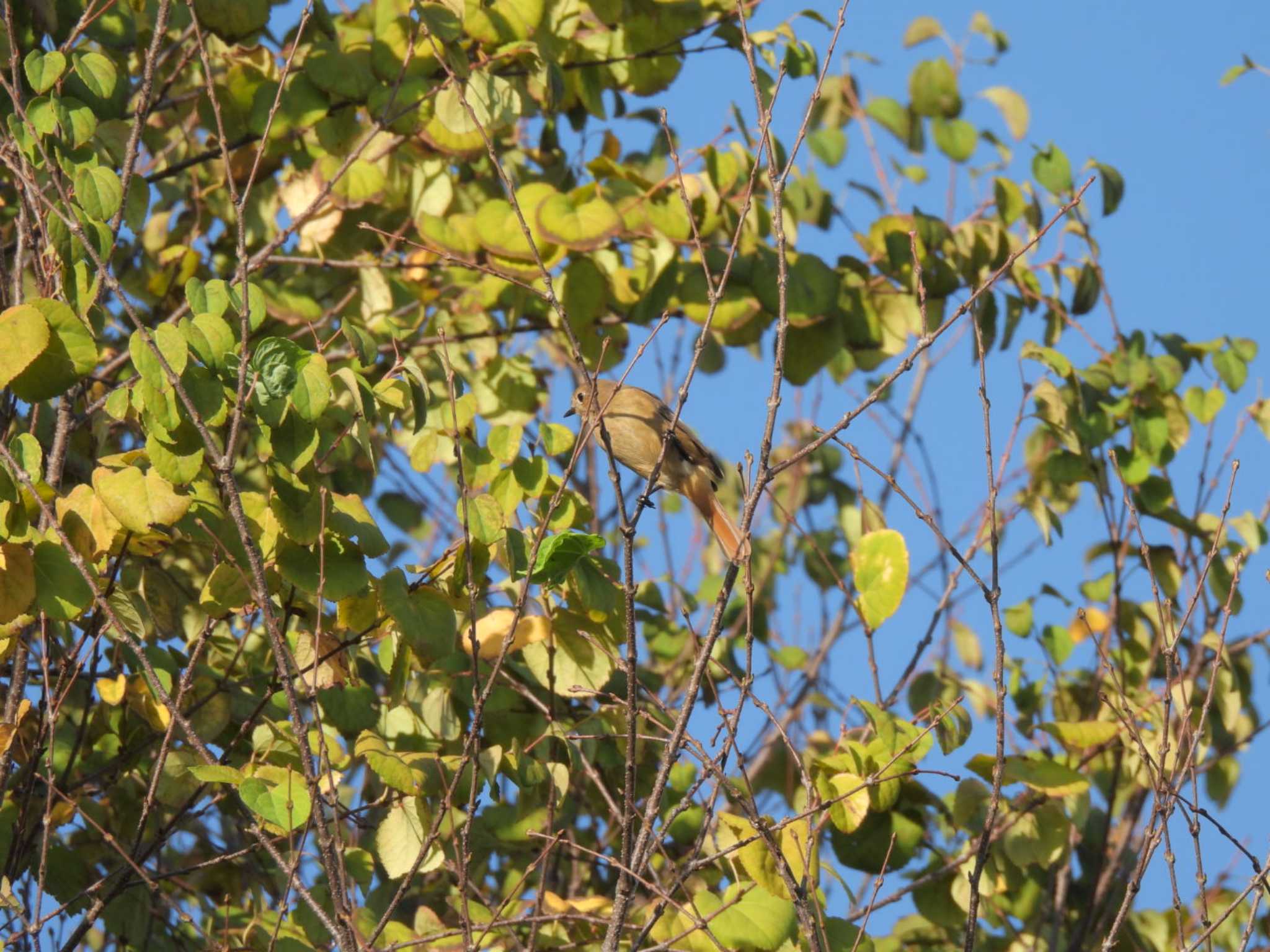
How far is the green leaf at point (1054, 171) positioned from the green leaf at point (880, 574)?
193cm

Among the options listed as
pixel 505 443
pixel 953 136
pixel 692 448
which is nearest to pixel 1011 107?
pixel 953 136

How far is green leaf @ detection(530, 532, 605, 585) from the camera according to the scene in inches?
126

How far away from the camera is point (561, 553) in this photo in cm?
324

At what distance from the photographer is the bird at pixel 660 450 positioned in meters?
5.91

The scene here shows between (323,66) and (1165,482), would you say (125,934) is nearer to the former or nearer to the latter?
(323,66)


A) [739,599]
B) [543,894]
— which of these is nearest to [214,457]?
[543,894]

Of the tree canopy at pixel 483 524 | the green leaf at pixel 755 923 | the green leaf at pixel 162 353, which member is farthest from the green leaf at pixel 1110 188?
the green leaf at pixel 162 353

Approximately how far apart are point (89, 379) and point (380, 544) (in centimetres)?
145

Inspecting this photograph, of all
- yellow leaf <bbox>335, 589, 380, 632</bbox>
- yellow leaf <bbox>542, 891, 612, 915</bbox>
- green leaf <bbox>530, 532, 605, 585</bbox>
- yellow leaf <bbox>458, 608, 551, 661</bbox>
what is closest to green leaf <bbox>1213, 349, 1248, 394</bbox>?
yellow leaf <bbox>458, 608, 551, 661</bbox>

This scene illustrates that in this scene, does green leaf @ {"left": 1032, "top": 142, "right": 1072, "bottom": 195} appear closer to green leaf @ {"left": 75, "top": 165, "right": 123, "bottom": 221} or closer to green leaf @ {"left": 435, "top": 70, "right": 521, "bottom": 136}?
green leaf @ {"left": 435, "top": 70, "right": 521, "bottom": 136}

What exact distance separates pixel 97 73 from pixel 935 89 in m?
3.29

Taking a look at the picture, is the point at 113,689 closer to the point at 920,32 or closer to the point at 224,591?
the point at 224,591

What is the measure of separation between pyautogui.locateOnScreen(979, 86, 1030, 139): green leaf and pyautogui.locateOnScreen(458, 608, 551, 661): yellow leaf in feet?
9.84

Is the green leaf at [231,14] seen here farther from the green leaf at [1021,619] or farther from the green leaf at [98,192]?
the green leaf at [1021,619]
